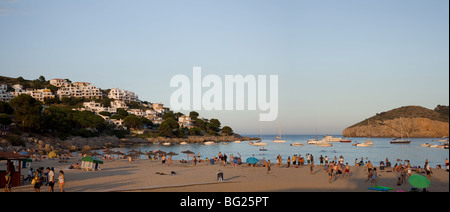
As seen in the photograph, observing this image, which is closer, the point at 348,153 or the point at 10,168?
the point at 10,168

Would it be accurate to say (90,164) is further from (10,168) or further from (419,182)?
(419,182)

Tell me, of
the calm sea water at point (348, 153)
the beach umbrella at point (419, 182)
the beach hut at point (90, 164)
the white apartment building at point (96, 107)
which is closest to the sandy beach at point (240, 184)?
the beach umbrella at point (419, 182)

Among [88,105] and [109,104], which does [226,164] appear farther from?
[109,104]

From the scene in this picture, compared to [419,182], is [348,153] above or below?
below

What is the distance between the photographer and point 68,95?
582ft

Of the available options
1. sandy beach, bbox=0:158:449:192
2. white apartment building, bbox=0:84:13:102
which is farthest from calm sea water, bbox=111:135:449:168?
white apartment building, bbox=0:84:13:102

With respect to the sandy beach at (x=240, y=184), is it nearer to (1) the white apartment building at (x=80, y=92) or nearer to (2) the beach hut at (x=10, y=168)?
(2) the beach hut at (x=10, y=168)

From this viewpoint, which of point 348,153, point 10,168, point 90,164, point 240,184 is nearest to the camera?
point 10,168

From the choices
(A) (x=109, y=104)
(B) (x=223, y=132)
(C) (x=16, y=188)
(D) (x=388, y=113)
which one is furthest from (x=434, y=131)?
(C) (x=16, y=188)

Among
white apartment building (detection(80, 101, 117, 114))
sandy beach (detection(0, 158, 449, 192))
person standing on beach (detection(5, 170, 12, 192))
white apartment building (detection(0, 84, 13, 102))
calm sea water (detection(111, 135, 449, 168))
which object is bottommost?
calm sea water (detection(111, 135, 449, 168))

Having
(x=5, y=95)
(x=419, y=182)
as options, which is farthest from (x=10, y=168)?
(x=5, y=95)

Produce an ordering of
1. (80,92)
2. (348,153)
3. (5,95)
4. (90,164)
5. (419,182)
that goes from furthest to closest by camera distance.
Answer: (80,92), (5,95), (348,153), (90,164), (419,182)

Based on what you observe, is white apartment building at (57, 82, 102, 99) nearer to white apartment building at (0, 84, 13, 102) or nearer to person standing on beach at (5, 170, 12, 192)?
white apartment building at (0, 84, 13, 102)

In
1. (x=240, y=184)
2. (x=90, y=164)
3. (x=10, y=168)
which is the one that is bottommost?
(x=240, y=184)
